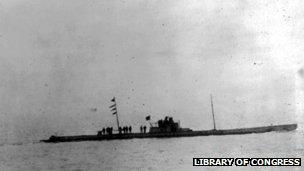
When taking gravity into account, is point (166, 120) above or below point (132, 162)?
above

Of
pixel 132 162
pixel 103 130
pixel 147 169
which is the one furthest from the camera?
pixel 103 130

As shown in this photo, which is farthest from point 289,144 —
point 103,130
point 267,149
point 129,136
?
point 103,130

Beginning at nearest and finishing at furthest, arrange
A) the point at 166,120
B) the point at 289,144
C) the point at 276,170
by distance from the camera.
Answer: the point at 276,170 → the point at 289,144 → the point at 166,120

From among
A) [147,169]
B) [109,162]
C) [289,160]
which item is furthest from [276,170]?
[109,162]

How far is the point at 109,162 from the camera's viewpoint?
3859 cm

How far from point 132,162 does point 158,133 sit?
34199 mm

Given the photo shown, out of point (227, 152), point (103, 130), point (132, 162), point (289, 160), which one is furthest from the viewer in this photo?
point (103, 130)

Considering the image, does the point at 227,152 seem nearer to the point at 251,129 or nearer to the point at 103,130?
the point at 251,129

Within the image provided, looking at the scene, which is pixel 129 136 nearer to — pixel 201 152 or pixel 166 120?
pixel 166 120

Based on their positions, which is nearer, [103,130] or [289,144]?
[289,144]

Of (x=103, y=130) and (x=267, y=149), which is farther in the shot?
(x=103, y=130)

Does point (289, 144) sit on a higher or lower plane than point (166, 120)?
lower

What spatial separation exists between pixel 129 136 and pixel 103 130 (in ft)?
17.8

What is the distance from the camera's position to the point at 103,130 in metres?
78.4
